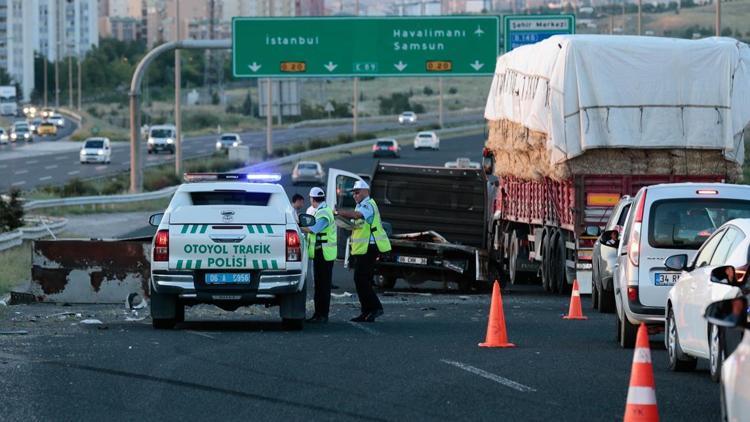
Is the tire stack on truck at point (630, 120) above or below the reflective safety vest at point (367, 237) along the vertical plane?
above

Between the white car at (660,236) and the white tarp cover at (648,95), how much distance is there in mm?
8937

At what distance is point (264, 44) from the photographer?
4956cm

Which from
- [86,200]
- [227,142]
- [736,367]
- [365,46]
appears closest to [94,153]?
[227,142]

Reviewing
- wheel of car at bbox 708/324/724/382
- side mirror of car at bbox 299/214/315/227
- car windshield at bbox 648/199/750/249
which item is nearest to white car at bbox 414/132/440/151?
side mirror of car at bbox 299/214/315/227

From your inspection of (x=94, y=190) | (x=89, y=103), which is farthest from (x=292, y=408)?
(x=89, y=103)

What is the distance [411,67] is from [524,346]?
112 feet

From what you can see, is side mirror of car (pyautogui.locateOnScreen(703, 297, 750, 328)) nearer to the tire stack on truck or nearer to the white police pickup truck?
the white police pickup truck

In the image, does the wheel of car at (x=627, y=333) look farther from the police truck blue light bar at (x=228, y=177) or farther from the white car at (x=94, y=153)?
the white car at (x=94, y=153)

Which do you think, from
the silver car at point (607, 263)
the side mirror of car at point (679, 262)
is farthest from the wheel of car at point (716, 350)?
the silver car at point (607, 263)

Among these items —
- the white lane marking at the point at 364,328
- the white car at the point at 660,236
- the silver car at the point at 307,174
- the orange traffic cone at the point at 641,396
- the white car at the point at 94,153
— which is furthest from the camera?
the white car at the point at 94,153

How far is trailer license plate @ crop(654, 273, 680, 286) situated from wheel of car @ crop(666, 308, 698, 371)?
1509 millimetres

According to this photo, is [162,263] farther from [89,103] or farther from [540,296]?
[89,103]

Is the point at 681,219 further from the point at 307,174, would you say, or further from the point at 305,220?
the point at 307,174

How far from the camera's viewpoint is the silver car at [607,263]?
21562 mm
